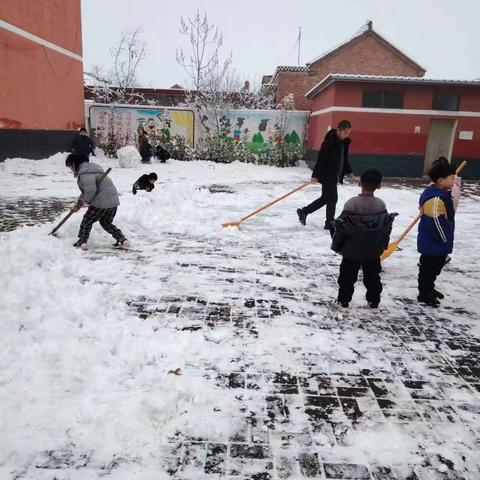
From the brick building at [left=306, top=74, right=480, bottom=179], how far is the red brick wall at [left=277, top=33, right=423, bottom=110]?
371 inches

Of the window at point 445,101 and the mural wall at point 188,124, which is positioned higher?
the window at point 445,101

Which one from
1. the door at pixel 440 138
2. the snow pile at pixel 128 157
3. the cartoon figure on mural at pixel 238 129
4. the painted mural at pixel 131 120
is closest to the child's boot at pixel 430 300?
the snow pile at pixel 128 157

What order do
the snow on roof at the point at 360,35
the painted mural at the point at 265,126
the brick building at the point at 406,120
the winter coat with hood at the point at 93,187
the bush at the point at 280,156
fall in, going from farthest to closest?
the snow on roof at the point at 360,35 → the painted mural at the point at 265,126 → the bush at the point at 280,156 → the brick building at the point at 406,120 → the winter coat with hood at the point at 93,187

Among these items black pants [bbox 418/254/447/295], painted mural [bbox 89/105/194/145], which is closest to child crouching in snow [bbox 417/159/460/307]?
black pants [bbox 418/254/447/295]

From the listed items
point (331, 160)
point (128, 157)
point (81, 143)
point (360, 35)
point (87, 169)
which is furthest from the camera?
point (360, 35)

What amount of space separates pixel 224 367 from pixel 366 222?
1.78 metres

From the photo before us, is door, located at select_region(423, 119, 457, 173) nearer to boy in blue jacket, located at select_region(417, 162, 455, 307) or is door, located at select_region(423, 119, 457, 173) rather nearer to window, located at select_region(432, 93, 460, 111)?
window, located at select_region(432, 93, 460, 111)

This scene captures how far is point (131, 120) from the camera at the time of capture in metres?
20.3

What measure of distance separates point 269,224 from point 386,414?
5.17 metres

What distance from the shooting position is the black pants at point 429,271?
13.6ft

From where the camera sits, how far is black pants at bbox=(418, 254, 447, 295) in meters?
4.14

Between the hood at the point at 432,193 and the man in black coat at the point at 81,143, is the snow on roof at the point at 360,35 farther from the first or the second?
the hood at the point at 432,193

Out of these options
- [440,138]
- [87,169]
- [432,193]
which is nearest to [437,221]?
[432,193]

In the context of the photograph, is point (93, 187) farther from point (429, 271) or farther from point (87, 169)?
point (429, 271)
